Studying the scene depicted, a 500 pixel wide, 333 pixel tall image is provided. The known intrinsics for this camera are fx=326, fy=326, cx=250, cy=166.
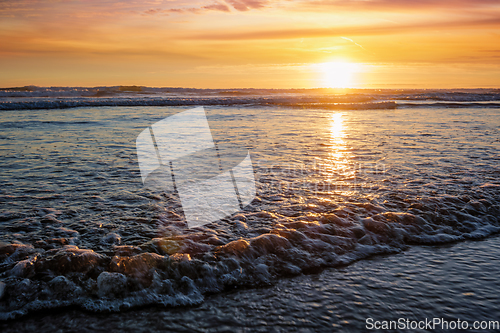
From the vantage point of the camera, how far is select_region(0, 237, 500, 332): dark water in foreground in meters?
2.72

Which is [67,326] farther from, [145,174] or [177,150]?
[177,150]

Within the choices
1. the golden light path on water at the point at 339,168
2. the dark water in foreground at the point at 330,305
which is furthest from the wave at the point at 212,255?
the golden light path on water at the point at 339,168

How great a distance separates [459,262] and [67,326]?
4066 millimetres

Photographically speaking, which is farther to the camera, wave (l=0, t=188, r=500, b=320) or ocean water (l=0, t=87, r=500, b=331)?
wave (l=0, t=188, r=500, b=320)

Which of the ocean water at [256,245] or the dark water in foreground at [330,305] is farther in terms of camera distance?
the ocean water at [256,245]

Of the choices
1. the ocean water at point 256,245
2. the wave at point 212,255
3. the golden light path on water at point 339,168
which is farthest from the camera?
the golden light path on water at point 339,168

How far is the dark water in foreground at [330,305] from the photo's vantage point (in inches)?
107

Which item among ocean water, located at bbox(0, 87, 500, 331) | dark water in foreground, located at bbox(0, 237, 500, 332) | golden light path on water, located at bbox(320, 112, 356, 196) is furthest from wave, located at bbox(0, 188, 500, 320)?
golden light path on water, located at bbox(320, 112, 356, 196)

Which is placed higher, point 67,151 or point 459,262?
point 67,151

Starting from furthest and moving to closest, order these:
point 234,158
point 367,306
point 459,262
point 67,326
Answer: point 234,158 → point 459,262 → point 367,306 → point 67,326

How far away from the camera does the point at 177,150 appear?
9.21m

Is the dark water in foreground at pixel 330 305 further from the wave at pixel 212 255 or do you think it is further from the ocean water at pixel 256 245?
the wave at pixel 212 255

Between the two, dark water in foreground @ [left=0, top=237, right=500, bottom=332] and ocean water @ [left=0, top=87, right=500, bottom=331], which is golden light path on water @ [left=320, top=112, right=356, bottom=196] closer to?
ocean water @ [left=0, top=87, right=500, bottom=331]

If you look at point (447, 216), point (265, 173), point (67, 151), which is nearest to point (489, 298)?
point (447, 216)
